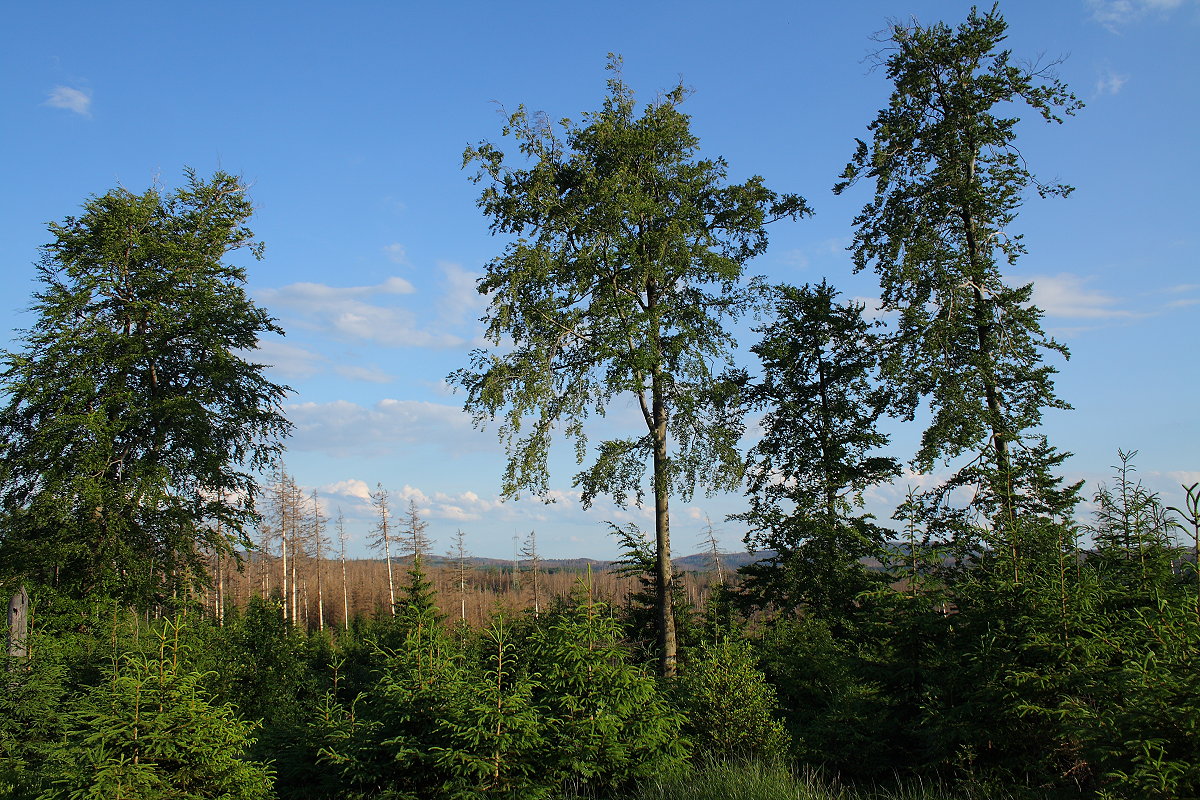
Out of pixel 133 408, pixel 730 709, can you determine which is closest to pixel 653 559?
pixel 730 709

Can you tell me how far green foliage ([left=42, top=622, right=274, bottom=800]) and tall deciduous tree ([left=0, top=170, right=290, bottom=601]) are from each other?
53.0ft

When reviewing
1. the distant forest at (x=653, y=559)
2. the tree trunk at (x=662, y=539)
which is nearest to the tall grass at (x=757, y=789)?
the distant forest at (x=653, y=559)

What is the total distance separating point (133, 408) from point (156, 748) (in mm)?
18067

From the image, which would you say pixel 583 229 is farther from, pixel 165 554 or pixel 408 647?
pixel 165 554

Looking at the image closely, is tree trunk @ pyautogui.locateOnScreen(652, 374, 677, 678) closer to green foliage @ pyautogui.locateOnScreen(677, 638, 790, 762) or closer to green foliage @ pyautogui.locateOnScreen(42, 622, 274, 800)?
green foliage @ pyautogui.locateOnScreen(677, 638, 790, 762)

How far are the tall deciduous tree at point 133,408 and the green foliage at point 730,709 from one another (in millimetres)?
17840

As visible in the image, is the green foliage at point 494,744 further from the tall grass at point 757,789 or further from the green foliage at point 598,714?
the tall grass at point 757,789

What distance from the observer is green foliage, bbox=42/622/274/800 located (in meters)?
5.99

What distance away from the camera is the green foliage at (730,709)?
9.84 metres

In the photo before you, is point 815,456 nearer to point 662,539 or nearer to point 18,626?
point 662,539

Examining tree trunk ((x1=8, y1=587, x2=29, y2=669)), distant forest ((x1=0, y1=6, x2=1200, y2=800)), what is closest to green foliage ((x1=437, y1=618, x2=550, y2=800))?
distant forest ((x1=0, y1=6, x2=1200, y2=800))

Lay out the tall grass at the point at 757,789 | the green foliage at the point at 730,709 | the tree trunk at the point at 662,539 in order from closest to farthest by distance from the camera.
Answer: the tall grass at the point at 757,789, the green foliage at the point at 730,709, the tree trunk at the point at 662,539

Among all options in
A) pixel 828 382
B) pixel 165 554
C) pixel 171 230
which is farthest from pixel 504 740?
pixel 171 230

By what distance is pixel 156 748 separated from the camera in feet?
20.5
